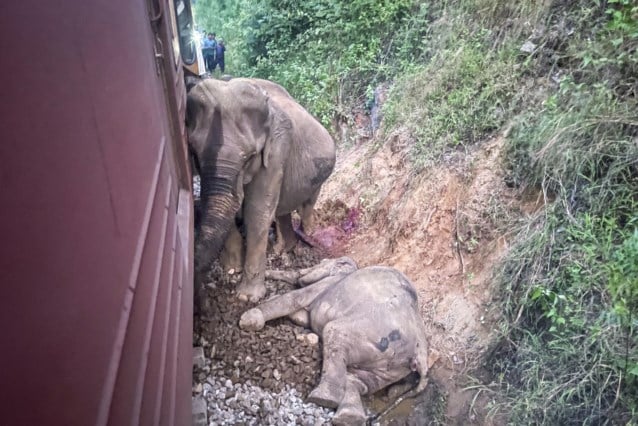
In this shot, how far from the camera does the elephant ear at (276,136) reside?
148 inches

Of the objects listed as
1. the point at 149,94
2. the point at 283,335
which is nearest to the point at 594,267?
the point at 283,335

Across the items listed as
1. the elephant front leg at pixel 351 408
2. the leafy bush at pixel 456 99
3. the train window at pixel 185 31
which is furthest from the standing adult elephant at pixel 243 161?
the leafy bush at pixel 456 99

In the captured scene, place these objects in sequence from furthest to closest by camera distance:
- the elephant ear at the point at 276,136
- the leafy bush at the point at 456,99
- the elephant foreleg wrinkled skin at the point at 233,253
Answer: the leafy bush at the point at 456,99 → the elephant foreleg wrinkled skin at the point at 233,253 → the elephant ear at the point at 276,136

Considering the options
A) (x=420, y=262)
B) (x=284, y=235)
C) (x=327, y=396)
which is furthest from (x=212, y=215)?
(x=420, y=262)

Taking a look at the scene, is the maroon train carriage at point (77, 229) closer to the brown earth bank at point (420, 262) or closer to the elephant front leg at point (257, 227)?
the brown earth bank at point (420, 262)

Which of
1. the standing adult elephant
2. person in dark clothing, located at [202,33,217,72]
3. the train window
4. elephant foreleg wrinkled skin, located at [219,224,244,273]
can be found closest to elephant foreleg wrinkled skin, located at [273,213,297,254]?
the standing adult elephant

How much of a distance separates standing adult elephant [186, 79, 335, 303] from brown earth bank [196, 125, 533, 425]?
1.41 ft

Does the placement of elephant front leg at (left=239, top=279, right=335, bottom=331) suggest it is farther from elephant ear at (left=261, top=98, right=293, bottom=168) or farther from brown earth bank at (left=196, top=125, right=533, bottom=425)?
elephant ear at (left=261, top=98, right=293, bottom=168)

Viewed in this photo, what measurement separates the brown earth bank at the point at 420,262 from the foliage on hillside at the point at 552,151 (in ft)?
0.58

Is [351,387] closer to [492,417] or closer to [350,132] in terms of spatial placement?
[492,417]

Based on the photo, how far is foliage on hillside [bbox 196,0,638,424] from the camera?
9.43ft

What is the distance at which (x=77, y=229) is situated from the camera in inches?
33.4

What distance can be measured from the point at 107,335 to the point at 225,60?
10.0 meters

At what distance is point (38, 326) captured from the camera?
0.69 meters
